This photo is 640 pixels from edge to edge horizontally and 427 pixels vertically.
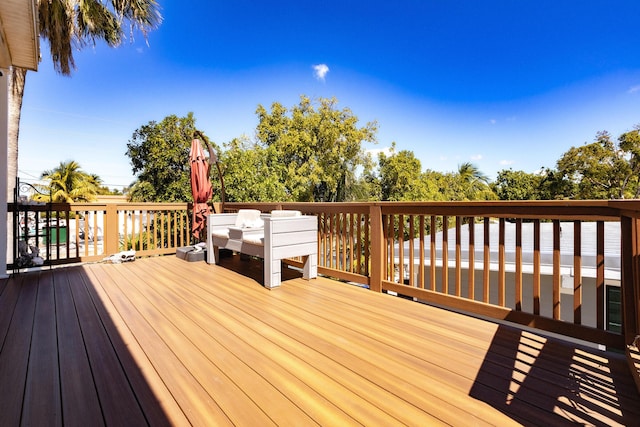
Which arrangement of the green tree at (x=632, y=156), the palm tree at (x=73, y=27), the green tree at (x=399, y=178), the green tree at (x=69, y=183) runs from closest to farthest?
1. the palm tree at (x=73, y=27)
2. the green tree at (x=632, y=156)
3. the green tree at (x=399, y=178)
4. the green tree at (x=69, y=183)

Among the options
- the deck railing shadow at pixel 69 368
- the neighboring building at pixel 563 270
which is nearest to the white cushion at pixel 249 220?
the deck railing shadow at pixel 69 368

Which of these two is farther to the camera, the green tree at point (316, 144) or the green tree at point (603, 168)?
the green tree at point (316, 144)

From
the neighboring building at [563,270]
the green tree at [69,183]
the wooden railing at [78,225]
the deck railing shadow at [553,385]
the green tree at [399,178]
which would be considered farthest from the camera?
the green tree at [69,183]

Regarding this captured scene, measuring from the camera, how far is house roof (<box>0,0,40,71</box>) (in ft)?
9.13

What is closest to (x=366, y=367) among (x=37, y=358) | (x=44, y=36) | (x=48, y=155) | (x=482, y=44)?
(x=37, y=358)

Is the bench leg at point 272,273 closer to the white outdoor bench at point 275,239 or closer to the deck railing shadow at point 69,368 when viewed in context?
the white outdoor bench at point 275,239

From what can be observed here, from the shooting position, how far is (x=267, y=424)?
125 centimetres

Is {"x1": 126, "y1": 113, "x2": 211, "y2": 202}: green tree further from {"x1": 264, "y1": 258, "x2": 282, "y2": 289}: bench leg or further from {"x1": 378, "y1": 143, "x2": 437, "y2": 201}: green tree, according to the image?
{"x1": 378, "y1": 143, "x2": 437, "y2": 201}: green tree

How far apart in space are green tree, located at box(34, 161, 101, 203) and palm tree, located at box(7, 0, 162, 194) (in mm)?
17661

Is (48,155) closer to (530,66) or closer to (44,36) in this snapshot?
(44,36)

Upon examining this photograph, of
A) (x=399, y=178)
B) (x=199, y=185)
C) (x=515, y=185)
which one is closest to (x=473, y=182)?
(x=515, y=185)

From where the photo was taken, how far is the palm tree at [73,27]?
6.78 m

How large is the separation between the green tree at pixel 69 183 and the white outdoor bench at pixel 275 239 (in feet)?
76.7

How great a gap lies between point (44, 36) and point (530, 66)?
2413cm
